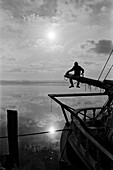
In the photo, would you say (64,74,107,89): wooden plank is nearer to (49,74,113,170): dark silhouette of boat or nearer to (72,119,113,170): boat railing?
(49,74,113,170): dark silhouette of boat

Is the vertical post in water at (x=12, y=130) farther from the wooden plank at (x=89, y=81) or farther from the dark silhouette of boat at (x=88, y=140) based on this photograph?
the wooden plank at (x=89, y=81)

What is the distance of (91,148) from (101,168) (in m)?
1.73

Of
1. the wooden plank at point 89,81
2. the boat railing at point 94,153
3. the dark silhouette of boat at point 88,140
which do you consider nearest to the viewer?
the boat railing at point 94,153

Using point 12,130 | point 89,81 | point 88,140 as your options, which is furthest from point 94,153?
point 89,81

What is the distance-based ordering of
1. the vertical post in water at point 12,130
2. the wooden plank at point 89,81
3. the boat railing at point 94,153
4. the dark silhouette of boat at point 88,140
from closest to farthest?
the boat railing at point 94,153, the dark silhouette of boat at point 88,140, the vertical post in water at point 12,130, the wooden plank at point 89,81

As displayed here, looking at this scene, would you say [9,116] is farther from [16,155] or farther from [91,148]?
[91,148]

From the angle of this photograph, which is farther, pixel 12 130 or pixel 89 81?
pixel 89 81

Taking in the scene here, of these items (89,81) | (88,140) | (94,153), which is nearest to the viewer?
(88,140)

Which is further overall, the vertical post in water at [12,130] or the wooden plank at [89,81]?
the wooden plank at [89,81]

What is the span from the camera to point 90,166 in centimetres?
605

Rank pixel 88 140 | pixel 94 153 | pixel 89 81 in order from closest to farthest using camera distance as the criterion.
A: 1. pixel 88 140
2. pixel 94 153
3. pixel 89 81

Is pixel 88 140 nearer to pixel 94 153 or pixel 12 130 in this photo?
pixel 94 153

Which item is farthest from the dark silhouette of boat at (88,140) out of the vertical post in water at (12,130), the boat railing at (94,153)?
the vertical post in water at (12,130)

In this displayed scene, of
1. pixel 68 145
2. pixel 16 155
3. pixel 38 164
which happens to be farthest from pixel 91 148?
pixel 38 164
